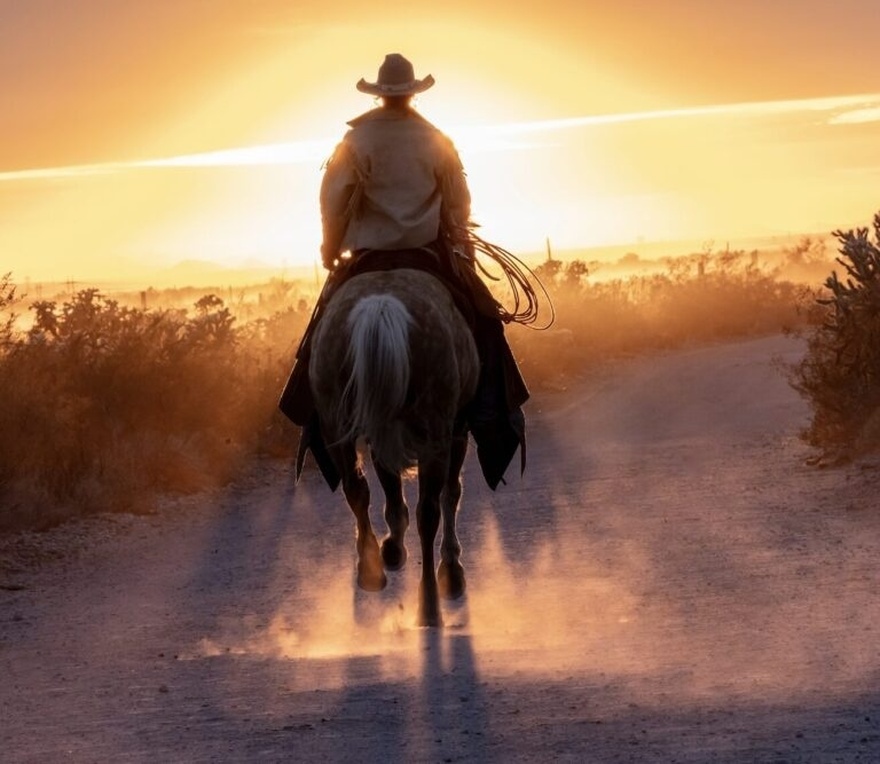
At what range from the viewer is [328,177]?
10.4 metres

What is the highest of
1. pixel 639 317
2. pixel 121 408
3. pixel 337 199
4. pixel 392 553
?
pixel 337 199

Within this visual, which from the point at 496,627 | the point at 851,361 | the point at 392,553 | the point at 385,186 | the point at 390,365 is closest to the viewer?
the point at 390,365

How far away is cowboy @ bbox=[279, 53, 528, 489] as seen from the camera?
33.2 ft

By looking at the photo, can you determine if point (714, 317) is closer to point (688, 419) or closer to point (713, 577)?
point (688, 419)

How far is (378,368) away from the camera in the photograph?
8938 millimetres

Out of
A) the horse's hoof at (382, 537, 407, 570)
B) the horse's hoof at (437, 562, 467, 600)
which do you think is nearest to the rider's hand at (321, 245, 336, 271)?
the horse's hoof at (382, 537, 407, 570)

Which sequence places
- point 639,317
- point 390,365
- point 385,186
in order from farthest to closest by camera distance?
point 639,317
point 385,186
point 390,365

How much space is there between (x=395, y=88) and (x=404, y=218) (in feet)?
2.87

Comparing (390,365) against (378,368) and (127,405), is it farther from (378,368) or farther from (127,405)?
(127,405)

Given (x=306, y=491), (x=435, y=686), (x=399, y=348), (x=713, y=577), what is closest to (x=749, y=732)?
(x=435, y=686)

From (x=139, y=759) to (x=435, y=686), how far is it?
5.40 feet

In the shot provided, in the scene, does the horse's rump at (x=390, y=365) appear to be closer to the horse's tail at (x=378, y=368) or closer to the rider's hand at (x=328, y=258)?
the horse's tail at (x=378, y=368)

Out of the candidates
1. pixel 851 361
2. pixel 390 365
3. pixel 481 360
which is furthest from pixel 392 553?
pixel 851 361

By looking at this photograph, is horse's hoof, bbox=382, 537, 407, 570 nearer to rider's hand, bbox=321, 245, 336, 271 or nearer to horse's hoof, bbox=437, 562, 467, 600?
horse's hoof, bbox=437, 562, 467, 600
